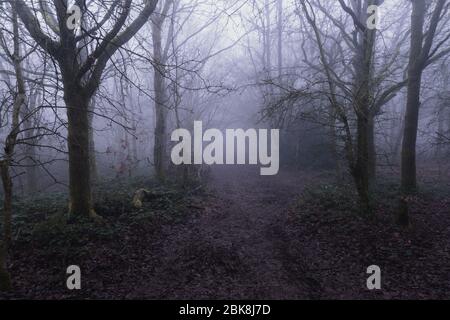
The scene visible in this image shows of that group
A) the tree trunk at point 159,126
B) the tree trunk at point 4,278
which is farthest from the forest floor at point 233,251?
the tree trunk at point 159,126

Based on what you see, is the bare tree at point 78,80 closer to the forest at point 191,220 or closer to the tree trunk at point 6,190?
the forest at point 191,220

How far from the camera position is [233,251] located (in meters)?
6.81

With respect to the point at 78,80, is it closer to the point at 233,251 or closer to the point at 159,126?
the point at 233,251

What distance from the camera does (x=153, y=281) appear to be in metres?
5.71

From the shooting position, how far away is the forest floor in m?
5.41

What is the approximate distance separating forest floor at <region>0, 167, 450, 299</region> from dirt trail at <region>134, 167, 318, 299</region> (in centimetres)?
2

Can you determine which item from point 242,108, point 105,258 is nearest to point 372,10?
point 105,258

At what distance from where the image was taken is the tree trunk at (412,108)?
32.4 feet

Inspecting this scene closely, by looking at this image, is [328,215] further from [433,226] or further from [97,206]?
[97,206]

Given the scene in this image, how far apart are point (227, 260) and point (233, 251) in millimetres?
430

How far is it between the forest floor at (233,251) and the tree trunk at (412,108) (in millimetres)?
845

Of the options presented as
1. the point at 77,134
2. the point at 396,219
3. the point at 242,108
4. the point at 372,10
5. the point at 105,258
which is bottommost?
the point at 105,258

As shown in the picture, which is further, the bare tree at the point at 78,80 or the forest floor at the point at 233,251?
the bare tree at the point at 78,80
